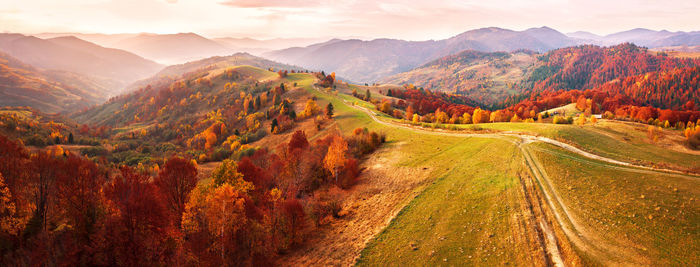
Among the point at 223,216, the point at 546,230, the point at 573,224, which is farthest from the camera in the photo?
the point at 223,216

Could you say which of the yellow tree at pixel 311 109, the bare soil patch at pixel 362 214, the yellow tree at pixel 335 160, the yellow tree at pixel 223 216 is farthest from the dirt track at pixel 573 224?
the yellow tree at pixel 311 109

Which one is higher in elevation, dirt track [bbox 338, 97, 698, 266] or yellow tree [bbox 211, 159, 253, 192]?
dirt track [bbox 338, 97, 698, 266]

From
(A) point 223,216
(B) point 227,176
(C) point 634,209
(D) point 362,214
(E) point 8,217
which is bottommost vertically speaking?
(D) point 362,214

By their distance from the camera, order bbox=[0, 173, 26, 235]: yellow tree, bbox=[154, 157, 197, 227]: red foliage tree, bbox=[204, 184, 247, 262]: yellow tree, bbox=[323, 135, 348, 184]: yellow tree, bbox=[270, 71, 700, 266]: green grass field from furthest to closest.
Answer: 1. bbox=[323, 135, 348, 184]: yellow tree
2. bbox=[154, 157, 197, 227]: red foliage tree
3. bbox=[0, 173, 26, 235]: yellow tree
4. bbox=[204, 184, 247, 262]: yellow tree
5. bbox=[270, 71, 700, 266]: green grass field

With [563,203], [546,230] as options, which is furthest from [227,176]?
[563,203]

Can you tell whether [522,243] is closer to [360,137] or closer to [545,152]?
[545,152]

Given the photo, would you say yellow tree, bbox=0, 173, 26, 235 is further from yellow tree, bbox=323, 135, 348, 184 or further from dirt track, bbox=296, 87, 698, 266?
yellow tree, bbox=323, 135, 348, 184

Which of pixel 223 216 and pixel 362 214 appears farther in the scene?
pixel 362 214

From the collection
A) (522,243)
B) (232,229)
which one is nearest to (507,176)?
(522,243)

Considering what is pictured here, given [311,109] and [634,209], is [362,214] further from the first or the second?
[311,109]

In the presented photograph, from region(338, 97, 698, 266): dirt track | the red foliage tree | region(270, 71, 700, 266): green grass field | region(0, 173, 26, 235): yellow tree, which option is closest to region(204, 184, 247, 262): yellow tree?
region(270, 71, 700, 266): green grass field

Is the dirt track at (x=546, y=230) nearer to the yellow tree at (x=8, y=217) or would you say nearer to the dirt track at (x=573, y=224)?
the dirt track at (x=573, y=224)
